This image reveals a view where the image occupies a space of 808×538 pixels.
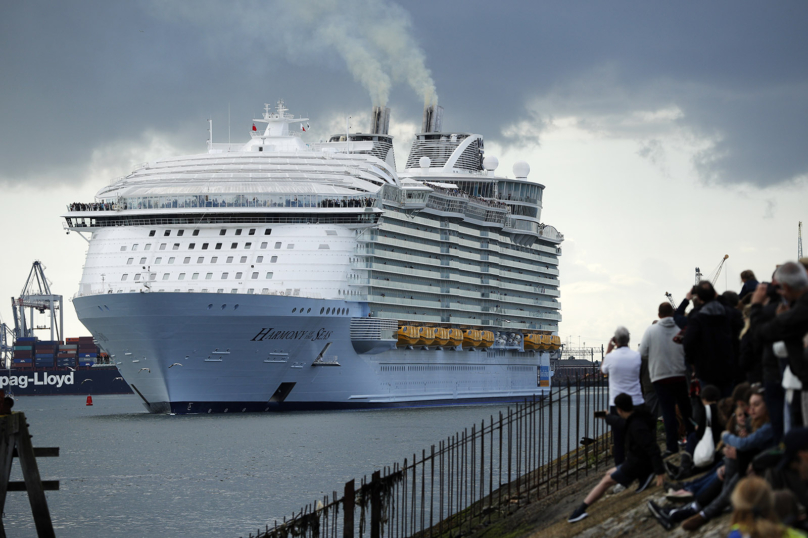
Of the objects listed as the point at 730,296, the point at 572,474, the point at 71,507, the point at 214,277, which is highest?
the point at 214,277

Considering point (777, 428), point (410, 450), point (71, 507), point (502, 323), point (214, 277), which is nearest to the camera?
point (777, 428)

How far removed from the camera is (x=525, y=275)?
79.9m

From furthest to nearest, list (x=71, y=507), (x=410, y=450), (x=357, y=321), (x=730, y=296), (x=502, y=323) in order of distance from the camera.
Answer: (x=502, y=323) → (x=357, y=321) → (x=410, y=450) → (x=71, y=507) → (x=730, y=296)

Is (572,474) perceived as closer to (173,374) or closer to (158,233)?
(173,374)

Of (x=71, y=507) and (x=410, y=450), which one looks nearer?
(x=71, y=507)

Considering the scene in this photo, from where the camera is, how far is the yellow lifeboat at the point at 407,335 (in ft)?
201

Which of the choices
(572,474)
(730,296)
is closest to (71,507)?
(572,474)

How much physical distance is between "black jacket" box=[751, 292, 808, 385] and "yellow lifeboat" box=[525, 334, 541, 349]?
234ft

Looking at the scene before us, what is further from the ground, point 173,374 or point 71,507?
point 173,374

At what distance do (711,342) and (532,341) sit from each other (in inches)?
2717

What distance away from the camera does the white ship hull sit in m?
48.6

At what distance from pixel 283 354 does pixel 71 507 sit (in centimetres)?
2400

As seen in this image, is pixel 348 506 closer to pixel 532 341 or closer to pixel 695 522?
pixel 695 522

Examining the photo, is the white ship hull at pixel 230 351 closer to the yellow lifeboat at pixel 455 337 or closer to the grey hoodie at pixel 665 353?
the yellow lifeboat at pixel 455 337
